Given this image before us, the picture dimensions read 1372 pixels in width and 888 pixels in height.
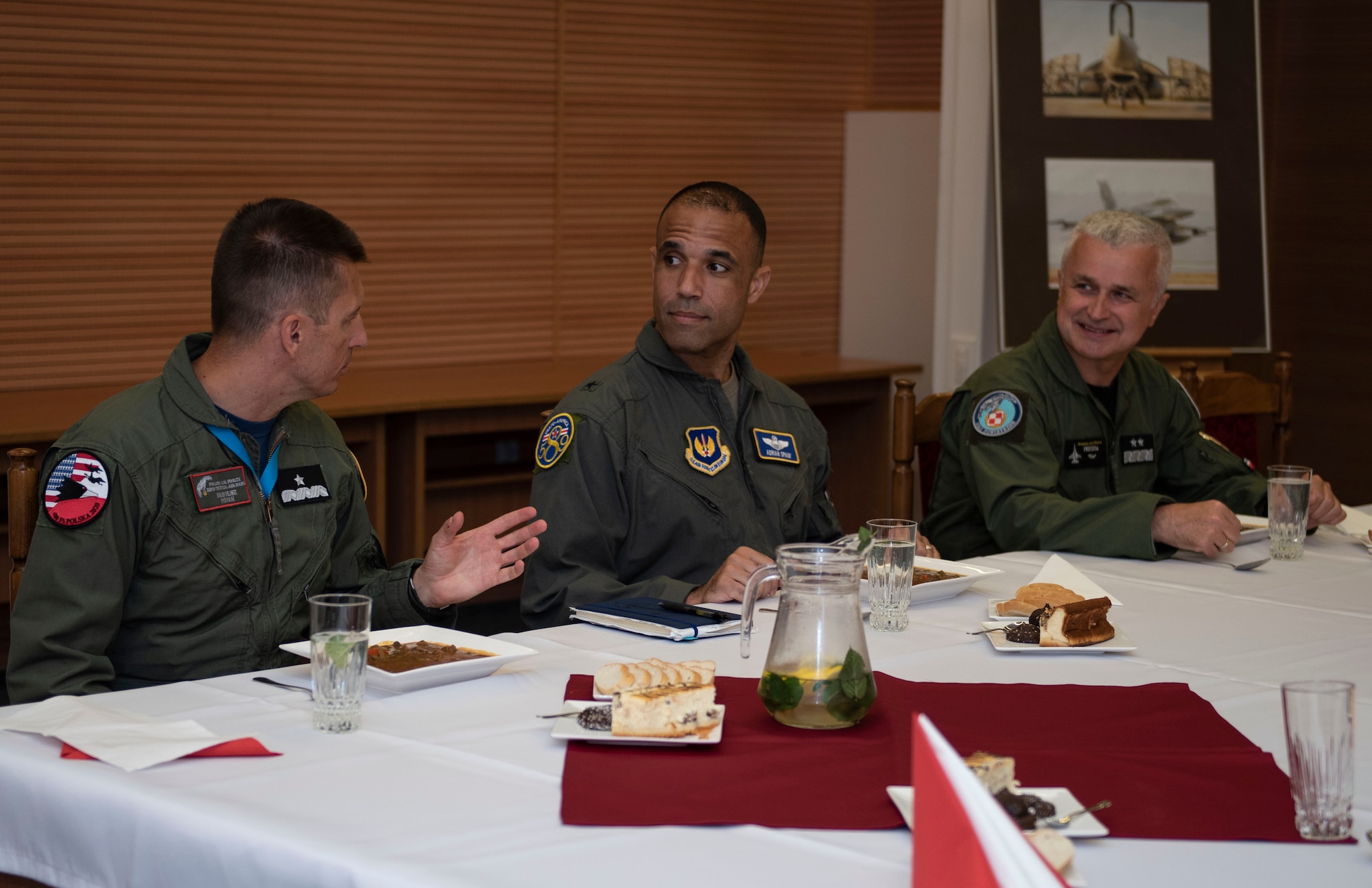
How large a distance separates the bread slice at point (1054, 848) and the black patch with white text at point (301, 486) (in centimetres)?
128

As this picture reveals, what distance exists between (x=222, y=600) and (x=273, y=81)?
9.69 ft

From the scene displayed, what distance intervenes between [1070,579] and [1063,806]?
3.18 feet

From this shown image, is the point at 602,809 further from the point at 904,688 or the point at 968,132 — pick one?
the point at 968,132

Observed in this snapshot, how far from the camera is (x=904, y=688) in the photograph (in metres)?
1.62

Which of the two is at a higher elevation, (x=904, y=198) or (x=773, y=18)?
(x=773, y=18)

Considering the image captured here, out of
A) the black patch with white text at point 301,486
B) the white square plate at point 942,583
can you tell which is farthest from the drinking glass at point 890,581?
the black patch with white text at point 301,486

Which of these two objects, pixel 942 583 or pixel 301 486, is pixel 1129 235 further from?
pixel 301 486

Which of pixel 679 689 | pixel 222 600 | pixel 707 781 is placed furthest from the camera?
pixel 222 600

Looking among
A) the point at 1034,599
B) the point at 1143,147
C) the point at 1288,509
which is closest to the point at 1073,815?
the point at 1034,599

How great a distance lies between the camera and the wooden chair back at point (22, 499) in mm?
2018

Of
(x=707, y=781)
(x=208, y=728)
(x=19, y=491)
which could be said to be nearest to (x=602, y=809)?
(x=707, y=781)

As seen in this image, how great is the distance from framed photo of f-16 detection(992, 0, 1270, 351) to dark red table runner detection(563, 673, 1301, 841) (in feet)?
9.85

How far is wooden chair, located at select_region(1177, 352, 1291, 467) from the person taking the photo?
3541mm

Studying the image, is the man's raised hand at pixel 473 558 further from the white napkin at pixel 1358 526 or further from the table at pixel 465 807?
the white napkin at pixel 1358 526
